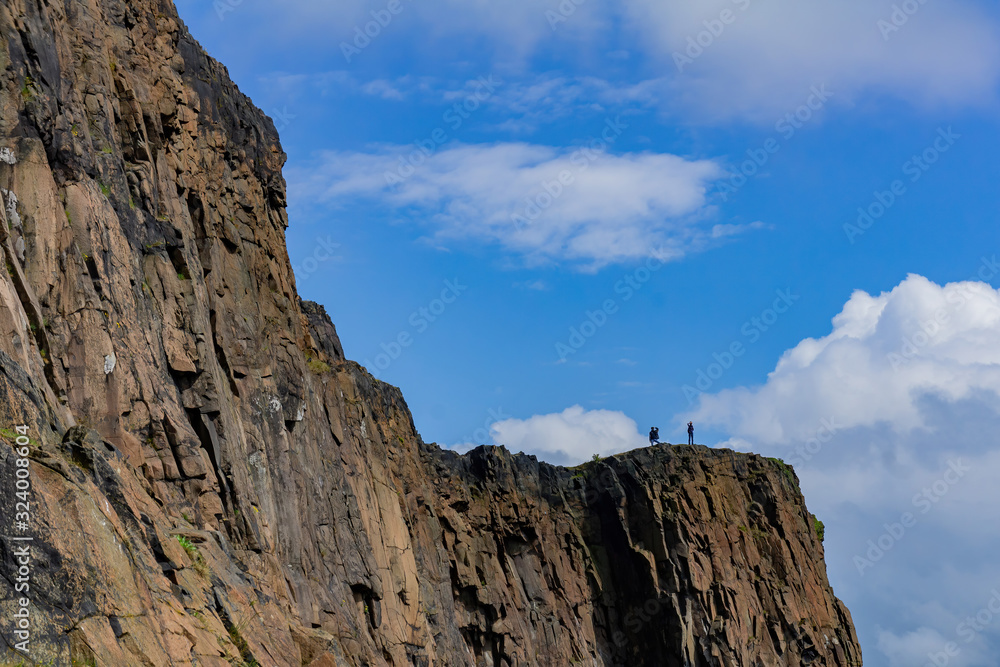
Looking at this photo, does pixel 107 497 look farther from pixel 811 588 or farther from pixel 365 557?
pixel 811 588

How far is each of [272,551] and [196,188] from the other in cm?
1501

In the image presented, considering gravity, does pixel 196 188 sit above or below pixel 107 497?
above

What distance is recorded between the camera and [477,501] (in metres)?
73.1

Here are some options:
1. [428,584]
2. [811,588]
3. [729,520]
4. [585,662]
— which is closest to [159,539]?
[428,584]

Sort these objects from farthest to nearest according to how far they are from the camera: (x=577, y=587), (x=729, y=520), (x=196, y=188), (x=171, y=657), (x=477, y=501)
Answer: (x=729, y=520)
(x=577, y=587)
(x=477, y=501)
(x=196, y=188)
(x=171, y=657)

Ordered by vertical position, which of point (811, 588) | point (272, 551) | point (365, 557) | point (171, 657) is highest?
point (811, 588)

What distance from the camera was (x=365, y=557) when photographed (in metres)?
44.8

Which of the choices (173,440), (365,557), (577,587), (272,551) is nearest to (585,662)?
(577,587)

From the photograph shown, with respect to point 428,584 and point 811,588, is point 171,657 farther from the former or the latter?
point 811,588

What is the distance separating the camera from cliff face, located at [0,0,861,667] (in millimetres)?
16750

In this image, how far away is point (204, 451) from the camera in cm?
3003

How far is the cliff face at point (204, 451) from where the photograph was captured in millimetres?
16750

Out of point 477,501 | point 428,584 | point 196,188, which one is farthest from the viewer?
point 477,501

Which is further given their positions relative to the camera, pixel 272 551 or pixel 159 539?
pixel 272 551
